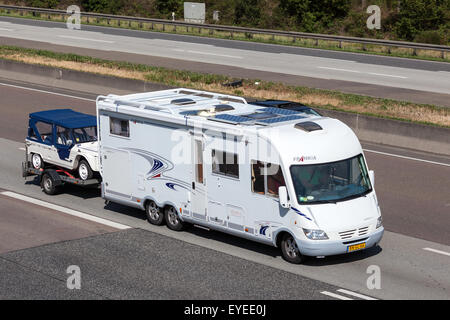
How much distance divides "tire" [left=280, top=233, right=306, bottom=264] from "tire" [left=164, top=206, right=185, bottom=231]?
8.65 feet

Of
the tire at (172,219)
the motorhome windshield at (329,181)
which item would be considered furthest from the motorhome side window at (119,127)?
the motorhome windshield at (329,181)

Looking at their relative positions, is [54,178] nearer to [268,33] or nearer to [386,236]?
[386,236]

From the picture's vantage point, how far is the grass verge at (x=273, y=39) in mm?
42781

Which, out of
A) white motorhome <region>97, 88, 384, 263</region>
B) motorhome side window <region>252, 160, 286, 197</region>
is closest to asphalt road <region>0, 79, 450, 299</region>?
white motorhome <region>97, 88, 384, 263</region>

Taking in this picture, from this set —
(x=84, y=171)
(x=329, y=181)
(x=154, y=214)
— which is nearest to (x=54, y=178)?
(x=84, y=171)

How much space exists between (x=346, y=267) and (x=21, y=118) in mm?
16970

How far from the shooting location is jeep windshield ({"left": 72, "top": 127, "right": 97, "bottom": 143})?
62.5ft

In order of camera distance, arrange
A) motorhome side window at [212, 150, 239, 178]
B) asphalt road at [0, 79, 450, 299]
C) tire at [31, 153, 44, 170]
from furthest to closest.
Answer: tire at [31, 153, 44, 170], motorhome side window at [212, 150, 239, 178], asphalt road at [0, 79, 450, 299]

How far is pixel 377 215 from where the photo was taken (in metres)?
14.4

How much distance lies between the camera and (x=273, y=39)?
48.1 metres

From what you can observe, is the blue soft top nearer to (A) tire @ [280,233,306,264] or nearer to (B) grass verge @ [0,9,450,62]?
(A) tire @ [280,233,306,264]

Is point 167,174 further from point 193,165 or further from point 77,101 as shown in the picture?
point 77,101

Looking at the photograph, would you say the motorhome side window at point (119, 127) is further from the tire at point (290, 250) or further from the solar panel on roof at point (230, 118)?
the tire at point (290, 250)

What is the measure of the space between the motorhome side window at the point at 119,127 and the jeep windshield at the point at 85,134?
2083 mm
